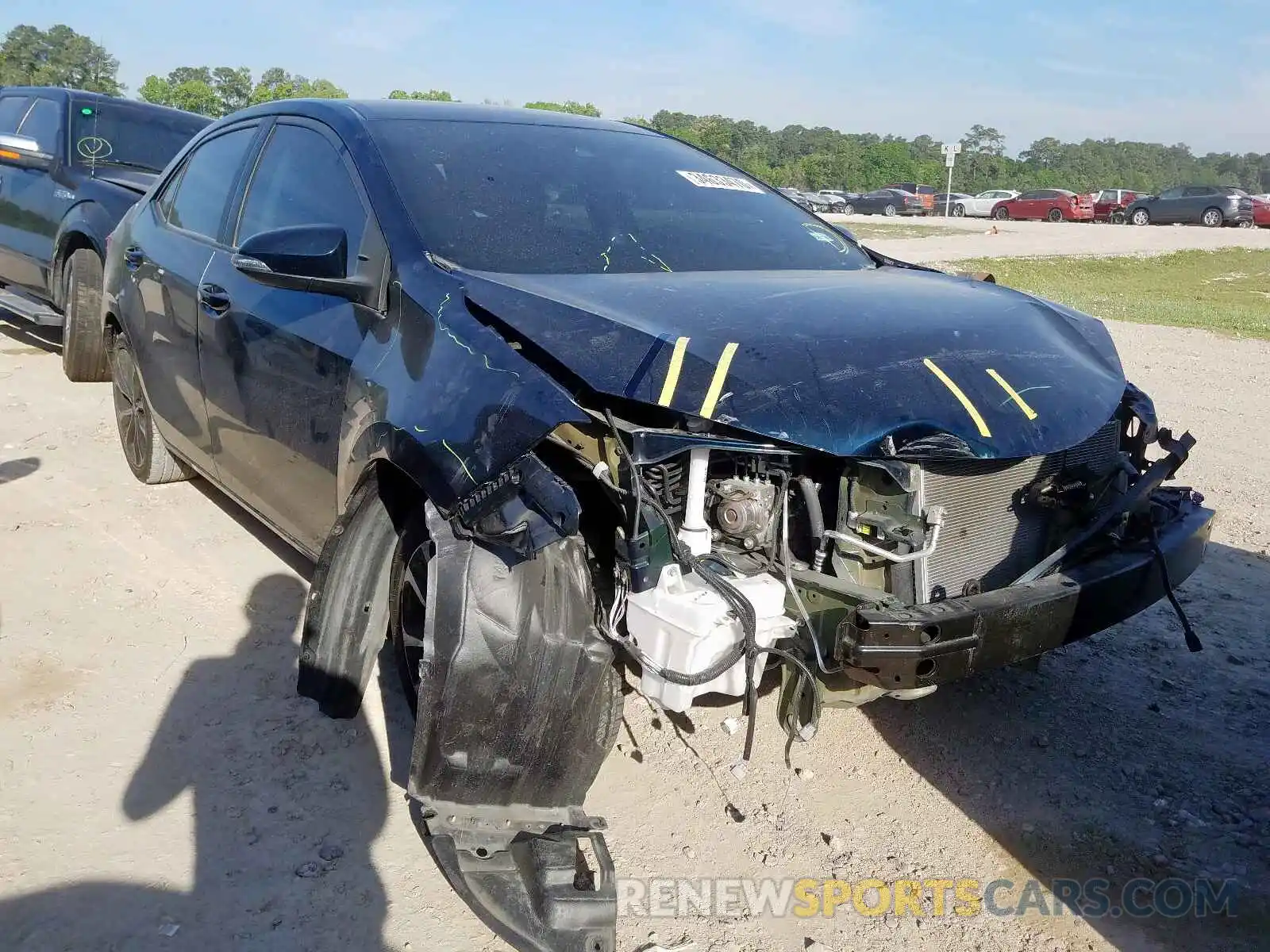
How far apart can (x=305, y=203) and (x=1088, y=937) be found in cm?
302

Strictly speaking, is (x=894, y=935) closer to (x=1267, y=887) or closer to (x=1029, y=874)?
(x=1029, y=874)

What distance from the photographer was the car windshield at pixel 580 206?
3062 millimetres

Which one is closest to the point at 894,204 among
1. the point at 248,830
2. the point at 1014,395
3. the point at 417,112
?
the point at 417,112

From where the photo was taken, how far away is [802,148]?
81188mm

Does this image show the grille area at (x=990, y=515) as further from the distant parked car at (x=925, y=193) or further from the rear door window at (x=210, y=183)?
the distant parked car at (x=925, y=193)

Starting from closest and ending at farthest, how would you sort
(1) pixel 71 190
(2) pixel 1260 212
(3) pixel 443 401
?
1. (3) pixel 443 401
2. (1) pixel 71 190
3. (2) pixel 1260 212

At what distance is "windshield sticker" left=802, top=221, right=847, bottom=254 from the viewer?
3942mm

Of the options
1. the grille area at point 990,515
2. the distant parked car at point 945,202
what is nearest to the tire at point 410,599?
the grille area at point 990,515

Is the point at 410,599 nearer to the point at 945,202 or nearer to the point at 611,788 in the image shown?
the point at 611,788

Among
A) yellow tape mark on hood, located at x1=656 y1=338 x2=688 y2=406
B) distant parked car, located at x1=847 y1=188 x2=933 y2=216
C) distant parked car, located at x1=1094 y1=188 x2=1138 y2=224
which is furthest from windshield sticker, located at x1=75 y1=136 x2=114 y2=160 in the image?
distant parked car, located at x1=1094 y1=188 x2=1138 y2=224

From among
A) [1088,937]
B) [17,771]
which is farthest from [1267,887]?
[17,771]

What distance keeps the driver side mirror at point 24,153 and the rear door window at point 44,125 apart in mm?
61

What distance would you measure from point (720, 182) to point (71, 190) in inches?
214

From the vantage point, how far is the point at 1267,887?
106 inches
